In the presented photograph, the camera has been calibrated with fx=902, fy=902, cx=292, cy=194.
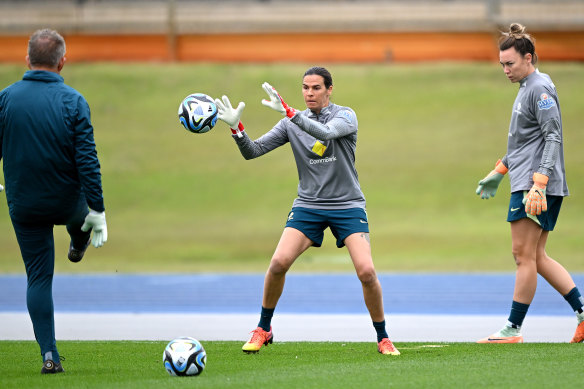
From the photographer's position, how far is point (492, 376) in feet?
17.5

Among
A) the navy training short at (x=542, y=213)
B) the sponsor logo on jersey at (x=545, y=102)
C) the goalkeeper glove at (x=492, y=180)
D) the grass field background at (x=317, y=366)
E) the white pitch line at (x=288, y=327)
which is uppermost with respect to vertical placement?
the sponsor logo on jersey at (x=545, y=102)

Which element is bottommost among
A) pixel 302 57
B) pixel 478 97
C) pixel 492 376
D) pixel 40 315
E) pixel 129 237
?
pixel 492 376

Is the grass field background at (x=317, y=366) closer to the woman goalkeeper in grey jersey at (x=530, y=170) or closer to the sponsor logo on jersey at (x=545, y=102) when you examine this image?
the woman goalkeeper in grey jersey at (x=530, y=170)

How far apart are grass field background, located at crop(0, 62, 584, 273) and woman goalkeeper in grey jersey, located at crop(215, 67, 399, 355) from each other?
9459 mm

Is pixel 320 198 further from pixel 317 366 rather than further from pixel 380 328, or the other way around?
pixel 317 366

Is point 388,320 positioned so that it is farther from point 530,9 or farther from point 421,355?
point 530,9

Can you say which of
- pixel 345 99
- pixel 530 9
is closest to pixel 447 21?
pixel 530 9

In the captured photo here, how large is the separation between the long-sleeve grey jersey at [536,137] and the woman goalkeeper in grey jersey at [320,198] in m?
1.32

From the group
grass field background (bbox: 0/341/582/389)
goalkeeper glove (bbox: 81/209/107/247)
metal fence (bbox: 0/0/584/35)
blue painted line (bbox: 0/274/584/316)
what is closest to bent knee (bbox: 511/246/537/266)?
grass field background (bbox: 0/341/582/389)

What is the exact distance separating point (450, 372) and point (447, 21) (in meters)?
23.2

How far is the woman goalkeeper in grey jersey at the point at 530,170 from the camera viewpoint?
686 cm

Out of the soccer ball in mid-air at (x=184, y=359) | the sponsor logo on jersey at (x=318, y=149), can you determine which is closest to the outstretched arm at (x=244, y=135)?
the sponsor logo on jersey at (x=318, y=149)

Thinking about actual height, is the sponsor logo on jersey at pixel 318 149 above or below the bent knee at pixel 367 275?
above

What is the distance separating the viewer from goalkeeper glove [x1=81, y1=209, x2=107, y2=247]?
5664mm
